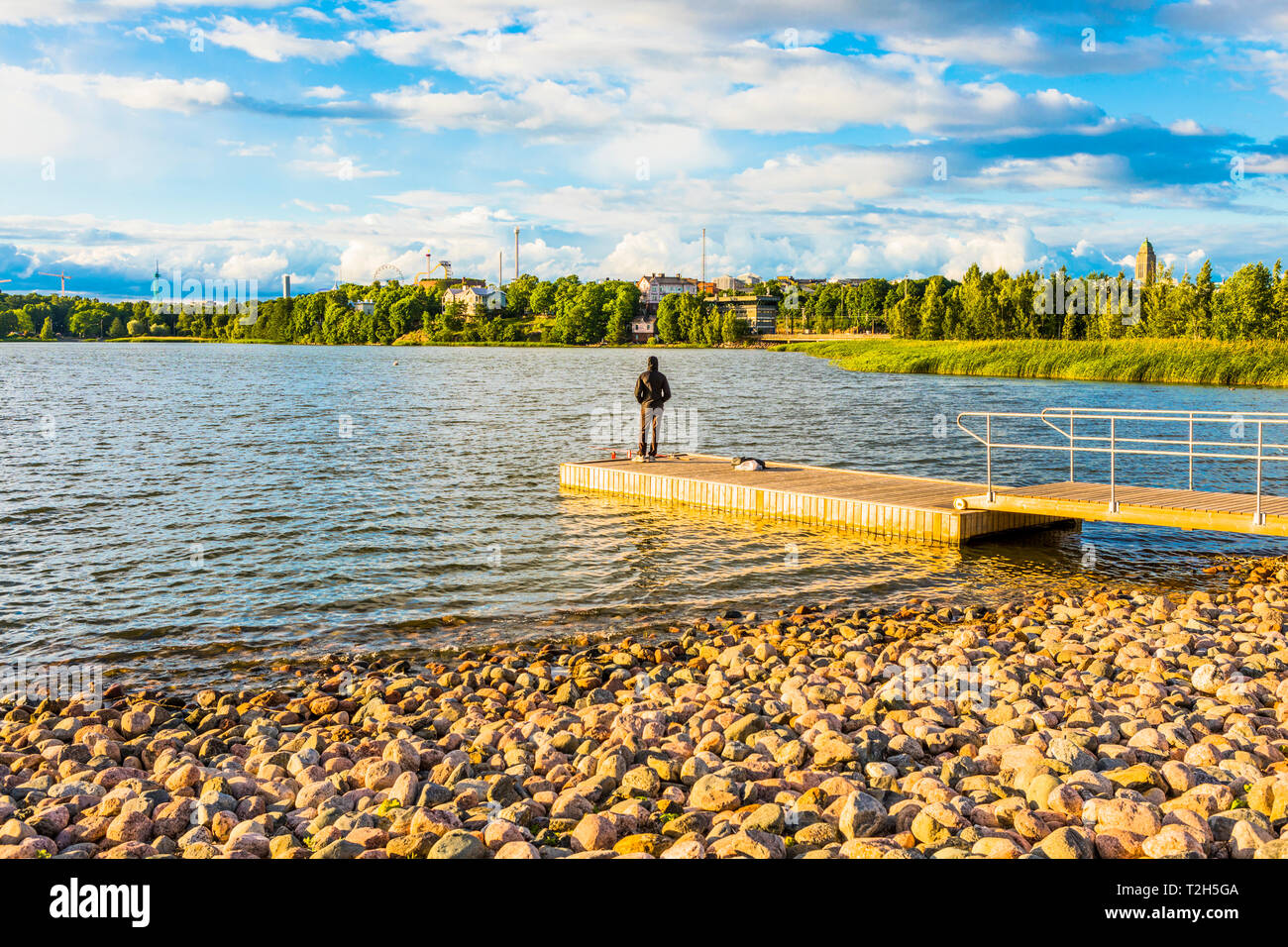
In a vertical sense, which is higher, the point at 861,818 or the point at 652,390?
the point at 652,390

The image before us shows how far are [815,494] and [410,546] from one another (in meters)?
7.74

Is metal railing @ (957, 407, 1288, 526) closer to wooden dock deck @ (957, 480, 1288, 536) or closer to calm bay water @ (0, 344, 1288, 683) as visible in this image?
wooden dock deck @ (957, 480, 1288, 536)

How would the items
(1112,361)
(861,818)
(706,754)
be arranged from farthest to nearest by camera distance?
(1112,361), (706,754), (861,818)

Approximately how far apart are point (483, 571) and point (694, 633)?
16.5ft

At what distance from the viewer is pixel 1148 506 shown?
15.3 meters

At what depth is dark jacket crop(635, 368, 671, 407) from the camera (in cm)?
2161

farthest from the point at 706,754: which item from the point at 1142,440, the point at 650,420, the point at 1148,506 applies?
the point at 650,420

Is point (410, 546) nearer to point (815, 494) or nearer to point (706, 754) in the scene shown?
point (815, 494)

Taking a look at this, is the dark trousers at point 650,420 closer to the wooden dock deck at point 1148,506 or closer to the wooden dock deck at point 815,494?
the wooden dock deck at point 815,494

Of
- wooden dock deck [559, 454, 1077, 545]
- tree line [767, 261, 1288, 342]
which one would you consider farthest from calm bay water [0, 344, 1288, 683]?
tree line [767, 261, 1288, 342]

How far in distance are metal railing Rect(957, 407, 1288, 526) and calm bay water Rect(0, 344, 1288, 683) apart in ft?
4.38

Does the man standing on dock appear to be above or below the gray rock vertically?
above
